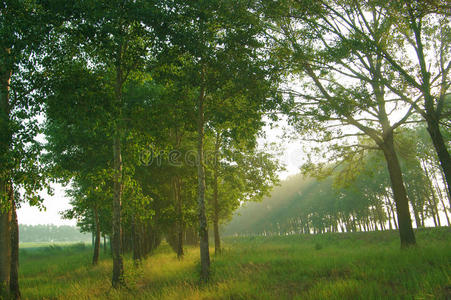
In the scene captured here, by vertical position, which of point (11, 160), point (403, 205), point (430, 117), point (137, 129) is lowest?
point (403, 205)

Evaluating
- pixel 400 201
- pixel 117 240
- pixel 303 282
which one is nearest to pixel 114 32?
pixel 117 240

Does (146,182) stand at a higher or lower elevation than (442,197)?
higher

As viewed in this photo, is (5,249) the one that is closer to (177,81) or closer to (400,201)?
(177,81)

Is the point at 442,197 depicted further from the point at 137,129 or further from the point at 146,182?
the point at 137,129

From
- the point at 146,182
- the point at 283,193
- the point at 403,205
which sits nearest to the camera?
the point at 403,205

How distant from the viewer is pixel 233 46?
1220 cm

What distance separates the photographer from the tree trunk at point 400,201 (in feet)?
45.2

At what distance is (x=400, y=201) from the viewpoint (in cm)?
1428

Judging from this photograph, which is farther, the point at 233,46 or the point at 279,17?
the point at 279,17

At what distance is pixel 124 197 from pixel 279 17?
Result: 11.3m

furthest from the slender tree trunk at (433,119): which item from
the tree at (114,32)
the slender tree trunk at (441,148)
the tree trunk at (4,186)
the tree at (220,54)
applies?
the tree trunk at (4,186)

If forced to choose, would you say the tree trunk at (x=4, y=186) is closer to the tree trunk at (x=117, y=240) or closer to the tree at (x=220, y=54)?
the tree trunk at (x=117, y=240)

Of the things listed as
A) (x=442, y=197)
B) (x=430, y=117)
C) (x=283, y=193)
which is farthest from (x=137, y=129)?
(x=283, y=193)

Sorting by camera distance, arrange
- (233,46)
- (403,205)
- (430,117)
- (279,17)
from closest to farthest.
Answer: (430,117) → (233,46) → (279,17) → (403,205)
